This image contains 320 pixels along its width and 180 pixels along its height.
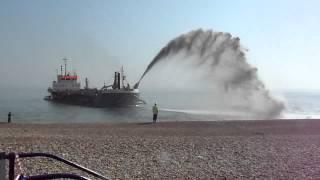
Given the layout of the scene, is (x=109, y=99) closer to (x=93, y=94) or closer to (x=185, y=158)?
(x=93, y=94)

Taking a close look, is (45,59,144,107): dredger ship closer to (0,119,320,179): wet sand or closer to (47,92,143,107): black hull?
(47,92,143,107): black hull

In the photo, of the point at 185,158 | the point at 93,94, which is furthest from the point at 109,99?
the point at 185,158

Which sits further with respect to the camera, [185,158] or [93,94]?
[93,94]

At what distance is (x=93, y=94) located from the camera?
9412 cm

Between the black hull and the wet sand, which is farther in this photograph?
the black hull

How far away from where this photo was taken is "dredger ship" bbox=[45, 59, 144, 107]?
90500 mm

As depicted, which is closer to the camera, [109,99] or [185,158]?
[185,158]

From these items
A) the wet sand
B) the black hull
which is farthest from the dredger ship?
the wet sand

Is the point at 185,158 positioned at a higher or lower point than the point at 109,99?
lower

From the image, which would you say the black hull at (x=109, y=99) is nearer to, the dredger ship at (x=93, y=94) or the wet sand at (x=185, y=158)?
the dredger ship at (x=93, y=94)

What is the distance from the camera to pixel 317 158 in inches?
585

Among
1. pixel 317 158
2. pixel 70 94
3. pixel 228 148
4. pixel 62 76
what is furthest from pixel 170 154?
pixel 62 76

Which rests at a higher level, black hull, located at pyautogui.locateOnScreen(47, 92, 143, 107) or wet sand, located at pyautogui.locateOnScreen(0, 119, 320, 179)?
black hull, located at pyautogui.locateOnScreen(47, 92, 143, 107)

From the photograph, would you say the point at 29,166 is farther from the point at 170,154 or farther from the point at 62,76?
the point at 62,76
